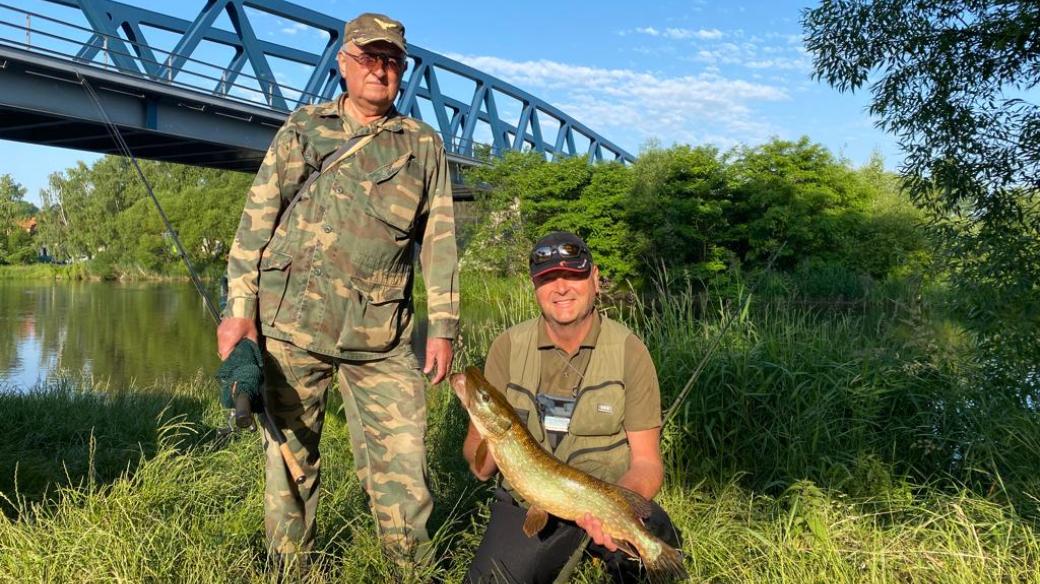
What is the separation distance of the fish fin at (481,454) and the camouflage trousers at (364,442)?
0.56m

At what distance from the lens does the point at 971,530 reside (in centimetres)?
300

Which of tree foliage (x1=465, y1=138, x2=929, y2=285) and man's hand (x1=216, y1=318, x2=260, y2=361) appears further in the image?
tree foliage (x1=465, y1=138, x2=929, y2=285)

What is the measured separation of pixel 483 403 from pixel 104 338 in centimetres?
2180

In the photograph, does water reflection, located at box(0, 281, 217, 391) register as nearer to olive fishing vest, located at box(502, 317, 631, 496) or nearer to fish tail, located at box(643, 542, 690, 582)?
olive fishing vest, located at box(502, 317, 631, 496)

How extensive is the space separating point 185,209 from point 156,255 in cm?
435

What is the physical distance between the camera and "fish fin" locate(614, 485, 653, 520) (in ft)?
7.33

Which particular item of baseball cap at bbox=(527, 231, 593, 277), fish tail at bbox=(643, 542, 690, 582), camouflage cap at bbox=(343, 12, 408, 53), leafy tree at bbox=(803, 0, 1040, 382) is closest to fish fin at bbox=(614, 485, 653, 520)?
fish tail at bbox=(643, 542, 690, 582)

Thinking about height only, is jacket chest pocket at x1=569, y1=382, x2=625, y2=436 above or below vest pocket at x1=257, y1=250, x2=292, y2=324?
below

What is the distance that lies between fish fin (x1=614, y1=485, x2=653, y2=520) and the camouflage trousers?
1.08 metres

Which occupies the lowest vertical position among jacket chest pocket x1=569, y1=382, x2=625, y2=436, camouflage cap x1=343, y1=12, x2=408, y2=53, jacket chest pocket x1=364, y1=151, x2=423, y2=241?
jacket chest pocket x1=569, y1=382, x2=625, y2=436

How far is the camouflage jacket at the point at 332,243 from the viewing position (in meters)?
2.96

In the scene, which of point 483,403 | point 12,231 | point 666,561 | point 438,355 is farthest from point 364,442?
point 12,231

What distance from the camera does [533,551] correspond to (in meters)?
2.62

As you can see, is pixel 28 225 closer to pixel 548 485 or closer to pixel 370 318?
pixel 370 318
